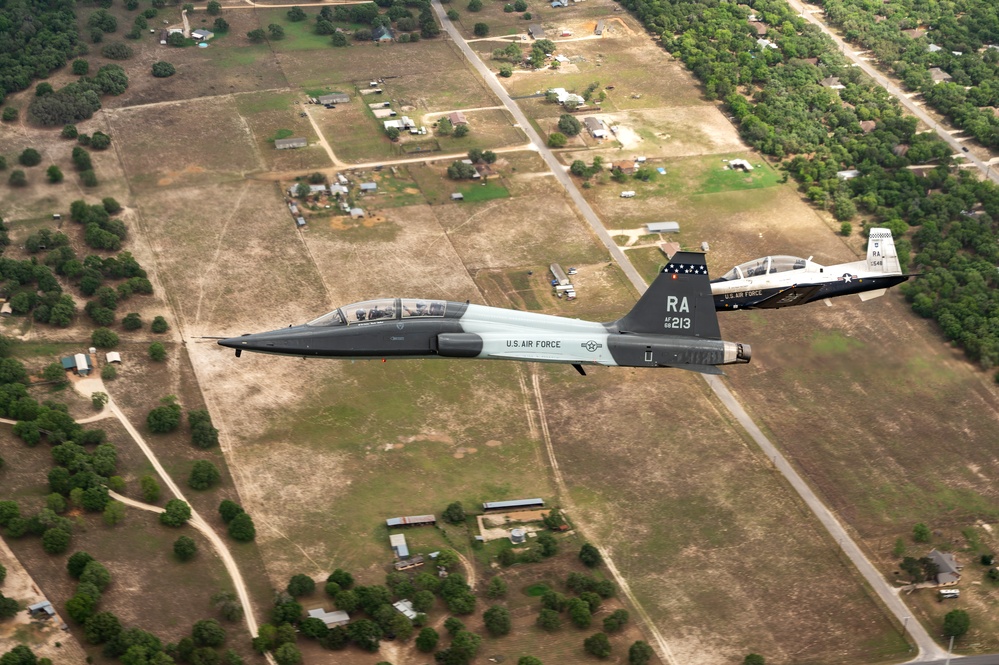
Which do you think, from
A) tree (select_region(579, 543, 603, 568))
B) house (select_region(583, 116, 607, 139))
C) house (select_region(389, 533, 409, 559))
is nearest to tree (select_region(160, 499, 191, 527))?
house (select_region(389, 533, 409, 559))

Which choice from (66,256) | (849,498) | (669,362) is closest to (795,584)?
(849,498)

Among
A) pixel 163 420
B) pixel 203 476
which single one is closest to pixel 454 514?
pixel 203 476

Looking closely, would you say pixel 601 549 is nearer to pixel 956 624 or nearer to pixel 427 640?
pixel 427 640

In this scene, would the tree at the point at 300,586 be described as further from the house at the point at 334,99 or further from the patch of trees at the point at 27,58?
the patch of trees at the point at 27,58

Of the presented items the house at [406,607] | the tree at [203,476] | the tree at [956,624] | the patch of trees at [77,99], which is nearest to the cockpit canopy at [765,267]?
the tree at [956,624]

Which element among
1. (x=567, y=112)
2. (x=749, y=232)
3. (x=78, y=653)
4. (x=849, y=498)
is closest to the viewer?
(x=78, y=653)

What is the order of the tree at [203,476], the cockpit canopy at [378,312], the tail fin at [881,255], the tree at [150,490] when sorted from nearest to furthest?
the cockpit canopy at [378,312], the tree at [150,490], the tree at [203,476], the tail fin at [881,255]

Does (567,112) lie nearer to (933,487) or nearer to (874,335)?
(874,335)
